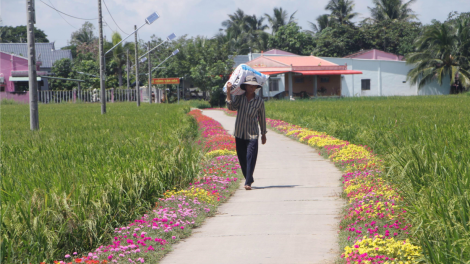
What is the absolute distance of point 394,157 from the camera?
23.3ft

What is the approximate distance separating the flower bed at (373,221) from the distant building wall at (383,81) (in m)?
44.6

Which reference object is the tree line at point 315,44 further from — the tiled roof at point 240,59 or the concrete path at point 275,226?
the concrete path at point 275,226

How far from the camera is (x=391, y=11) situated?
218 feet

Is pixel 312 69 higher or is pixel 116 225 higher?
pixel 312 69

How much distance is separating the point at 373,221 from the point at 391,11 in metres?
66.0

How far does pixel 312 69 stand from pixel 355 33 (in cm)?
2046

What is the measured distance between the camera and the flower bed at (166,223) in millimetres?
4621

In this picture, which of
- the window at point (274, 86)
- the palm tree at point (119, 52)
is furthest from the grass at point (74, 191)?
the palm tree at point (119, 52)

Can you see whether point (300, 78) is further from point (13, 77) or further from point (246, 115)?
point (246, 115)

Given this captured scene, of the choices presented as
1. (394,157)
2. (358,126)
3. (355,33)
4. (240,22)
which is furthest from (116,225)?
(240,22)

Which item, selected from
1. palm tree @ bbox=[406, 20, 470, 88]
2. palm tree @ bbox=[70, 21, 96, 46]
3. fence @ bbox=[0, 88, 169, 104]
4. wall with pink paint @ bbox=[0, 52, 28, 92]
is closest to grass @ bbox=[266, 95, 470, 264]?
palm tree @ bbox=[406, 20, 470, 88]

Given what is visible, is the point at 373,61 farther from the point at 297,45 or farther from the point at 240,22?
the point at 240,22

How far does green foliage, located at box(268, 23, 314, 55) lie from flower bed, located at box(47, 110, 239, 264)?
61.3 m

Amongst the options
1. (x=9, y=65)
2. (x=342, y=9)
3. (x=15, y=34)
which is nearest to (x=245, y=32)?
(x=342, y=9)
